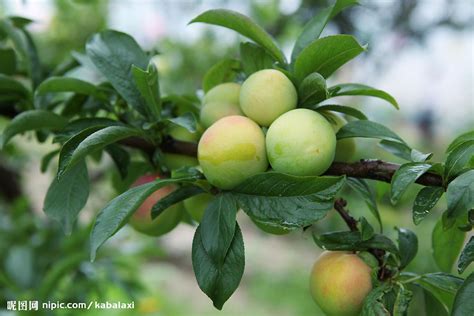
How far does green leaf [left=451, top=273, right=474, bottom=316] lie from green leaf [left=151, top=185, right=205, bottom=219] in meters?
0.25

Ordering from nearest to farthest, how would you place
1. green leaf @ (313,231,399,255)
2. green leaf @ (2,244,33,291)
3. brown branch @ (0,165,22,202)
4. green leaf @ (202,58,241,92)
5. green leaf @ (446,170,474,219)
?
green leaf @ (446,170,474,219) → green leaf @ (313,231,399,255) → green leaf @ (202,58,241,92) → green leaf @ (2,244,33,291) → brown branch @ (0,165,22,202)

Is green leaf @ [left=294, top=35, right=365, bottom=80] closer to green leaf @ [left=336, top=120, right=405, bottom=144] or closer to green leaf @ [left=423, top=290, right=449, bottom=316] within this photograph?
green leaf @ [left=336, top=120, right=405, bottom=144]

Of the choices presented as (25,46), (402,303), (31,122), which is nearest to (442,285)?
(402,303)

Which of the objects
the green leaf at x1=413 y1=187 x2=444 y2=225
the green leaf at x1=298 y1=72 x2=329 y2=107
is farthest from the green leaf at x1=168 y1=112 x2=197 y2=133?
the green leaf at x1=413 y1=187 x2=444 y2=225

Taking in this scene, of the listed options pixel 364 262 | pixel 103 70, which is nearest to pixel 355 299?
pixel 364 262

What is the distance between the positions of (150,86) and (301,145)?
18cm

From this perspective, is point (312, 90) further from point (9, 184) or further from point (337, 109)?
point (9, 184)

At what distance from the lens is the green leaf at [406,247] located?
499 millimetres

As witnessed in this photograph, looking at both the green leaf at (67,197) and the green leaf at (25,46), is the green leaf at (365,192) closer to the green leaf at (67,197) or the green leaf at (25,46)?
the green leaf at (67,197)

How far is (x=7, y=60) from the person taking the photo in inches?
27.2

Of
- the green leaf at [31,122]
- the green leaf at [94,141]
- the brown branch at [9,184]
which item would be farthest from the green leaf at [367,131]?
the brown branch at [9,184]

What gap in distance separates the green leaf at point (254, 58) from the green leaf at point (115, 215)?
19cm

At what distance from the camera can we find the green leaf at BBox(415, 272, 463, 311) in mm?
459

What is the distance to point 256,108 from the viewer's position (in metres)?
0.49
